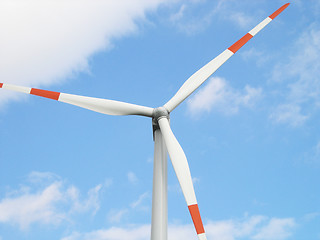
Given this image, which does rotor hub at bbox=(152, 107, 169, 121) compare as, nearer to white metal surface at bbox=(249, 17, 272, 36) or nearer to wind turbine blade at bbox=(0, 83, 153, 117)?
wind turbine blade at bbox=(0, 83, 153, 117)

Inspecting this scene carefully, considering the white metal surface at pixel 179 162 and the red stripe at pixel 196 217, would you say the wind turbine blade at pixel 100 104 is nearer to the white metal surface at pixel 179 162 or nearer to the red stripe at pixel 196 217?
the white metal surface at pixel 179 162

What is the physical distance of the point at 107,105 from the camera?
16516mm

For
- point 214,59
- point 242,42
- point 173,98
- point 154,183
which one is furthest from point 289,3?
point 154,183

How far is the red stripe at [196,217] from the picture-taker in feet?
40.9

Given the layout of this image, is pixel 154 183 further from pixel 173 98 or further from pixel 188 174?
pixel 173 98

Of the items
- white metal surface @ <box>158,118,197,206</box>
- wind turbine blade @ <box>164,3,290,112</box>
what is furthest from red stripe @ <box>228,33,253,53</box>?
white metal surface @ <box>158,118,197,206</box>

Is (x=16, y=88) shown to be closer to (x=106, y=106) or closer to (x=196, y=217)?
(x=106, y=106)

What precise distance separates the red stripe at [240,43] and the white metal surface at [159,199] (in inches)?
294

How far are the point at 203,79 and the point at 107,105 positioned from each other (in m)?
4.78

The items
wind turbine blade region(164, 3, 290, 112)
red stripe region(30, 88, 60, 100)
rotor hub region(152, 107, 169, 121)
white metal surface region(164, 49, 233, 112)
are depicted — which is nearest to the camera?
rotor hub region(152, 107, 169, 121)

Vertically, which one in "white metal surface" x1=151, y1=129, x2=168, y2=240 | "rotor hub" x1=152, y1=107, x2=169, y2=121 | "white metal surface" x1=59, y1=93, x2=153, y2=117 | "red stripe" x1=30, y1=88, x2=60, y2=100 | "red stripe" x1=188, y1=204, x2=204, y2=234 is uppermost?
"red stripe" x1=30, y1=88, x2=60, y2=100

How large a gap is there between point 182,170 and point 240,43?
8958mm

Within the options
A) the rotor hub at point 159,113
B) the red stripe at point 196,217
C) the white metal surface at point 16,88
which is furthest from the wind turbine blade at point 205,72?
the white metal surface at point 16,88

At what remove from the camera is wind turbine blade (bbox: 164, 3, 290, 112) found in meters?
16.9
